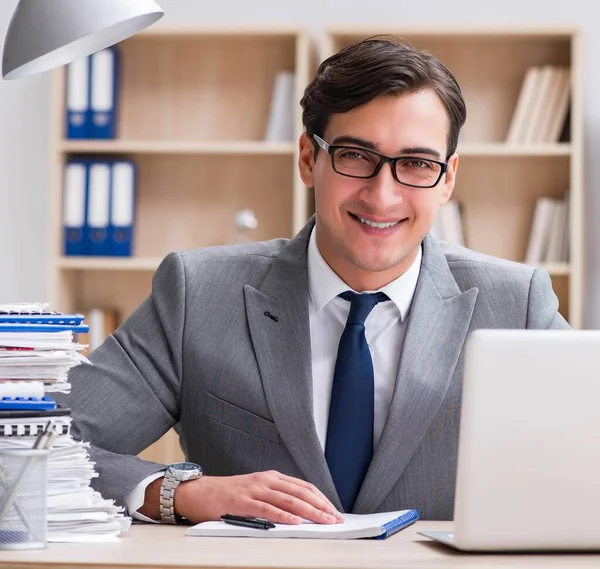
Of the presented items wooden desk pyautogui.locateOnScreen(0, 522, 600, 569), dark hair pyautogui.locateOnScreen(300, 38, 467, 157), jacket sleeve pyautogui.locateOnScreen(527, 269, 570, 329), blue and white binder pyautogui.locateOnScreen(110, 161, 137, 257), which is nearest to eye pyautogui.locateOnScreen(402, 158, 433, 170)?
dark hair pyautogui.locateOnScreen(300, 38, 467, 157)

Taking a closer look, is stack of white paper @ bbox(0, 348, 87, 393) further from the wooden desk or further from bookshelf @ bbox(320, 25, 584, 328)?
bookshelf @ bbox(320, 25, 584, 328)

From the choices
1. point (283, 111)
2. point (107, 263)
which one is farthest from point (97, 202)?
point (283, 111)

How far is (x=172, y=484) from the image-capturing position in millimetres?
1550

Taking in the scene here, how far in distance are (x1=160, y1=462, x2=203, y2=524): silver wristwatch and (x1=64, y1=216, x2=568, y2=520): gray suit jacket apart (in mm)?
97

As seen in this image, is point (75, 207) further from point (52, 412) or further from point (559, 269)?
point (52, 412)

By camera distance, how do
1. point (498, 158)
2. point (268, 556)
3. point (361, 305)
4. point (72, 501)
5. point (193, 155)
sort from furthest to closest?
point (193, 155) < point (498, 158) < point (361, 305) < point (72, 501) < point (268, 556)

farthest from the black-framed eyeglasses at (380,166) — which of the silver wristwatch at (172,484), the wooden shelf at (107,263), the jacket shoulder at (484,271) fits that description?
the wooden shelf at (107,263)

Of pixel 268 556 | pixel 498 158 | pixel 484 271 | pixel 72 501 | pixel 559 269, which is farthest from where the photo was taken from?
pixel 498 158

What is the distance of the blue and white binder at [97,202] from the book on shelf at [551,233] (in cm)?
160

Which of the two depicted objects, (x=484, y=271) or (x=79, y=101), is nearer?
(x=484, y=271)

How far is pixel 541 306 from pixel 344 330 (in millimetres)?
389

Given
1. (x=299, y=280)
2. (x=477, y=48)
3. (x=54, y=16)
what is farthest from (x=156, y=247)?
(x=54, y=16)

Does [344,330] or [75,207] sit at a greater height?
[75,207]

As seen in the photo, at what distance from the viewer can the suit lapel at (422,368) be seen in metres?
1.74
